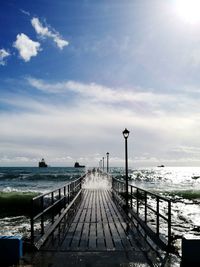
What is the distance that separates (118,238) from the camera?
8.75m

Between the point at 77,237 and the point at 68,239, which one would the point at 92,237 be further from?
the point at 68,239

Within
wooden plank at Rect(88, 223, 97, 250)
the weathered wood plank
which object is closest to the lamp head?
the weathered wood plank

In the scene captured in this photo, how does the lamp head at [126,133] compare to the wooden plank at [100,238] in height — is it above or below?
above

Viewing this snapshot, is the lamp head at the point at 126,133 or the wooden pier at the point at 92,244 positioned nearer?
the wooden pier at the point at 92,244

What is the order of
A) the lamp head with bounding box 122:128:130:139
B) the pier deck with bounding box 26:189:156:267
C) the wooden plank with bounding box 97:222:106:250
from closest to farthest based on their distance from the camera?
the pier deck with bounding box 26:189:156:267 → the wooden plank with bounding box 97:222:106:250 → the lamp head with bounding box 122:128:130:139

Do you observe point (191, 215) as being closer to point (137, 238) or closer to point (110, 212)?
point (110, 212)

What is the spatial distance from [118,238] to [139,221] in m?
2.43

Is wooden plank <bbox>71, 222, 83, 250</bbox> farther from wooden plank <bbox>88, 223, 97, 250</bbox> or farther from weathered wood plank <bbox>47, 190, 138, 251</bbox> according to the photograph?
wooden plank <bbox>88, 223, 97, 250</bbox>

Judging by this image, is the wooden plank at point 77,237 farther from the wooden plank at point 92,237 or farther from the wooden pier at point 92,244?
the wooden plank at point 92,237

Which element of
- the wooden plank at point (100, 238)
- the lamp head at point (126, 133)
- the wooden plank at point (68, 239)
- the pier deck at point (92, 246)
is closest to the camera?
the pier deck at point (92, 246)

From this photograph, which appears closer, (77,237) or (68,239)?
(68,239)

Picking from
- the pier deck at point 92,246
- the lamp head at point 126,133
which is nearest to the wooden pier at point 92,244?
the pier deck at point 92,246

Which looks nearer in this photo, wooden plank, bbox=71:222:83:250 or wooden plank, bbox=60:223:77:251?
wooden plank, bbox=60:223:77:251

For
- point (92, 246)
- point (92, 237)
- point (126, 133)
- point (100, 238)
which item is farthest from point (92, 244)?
point (126, 133)
